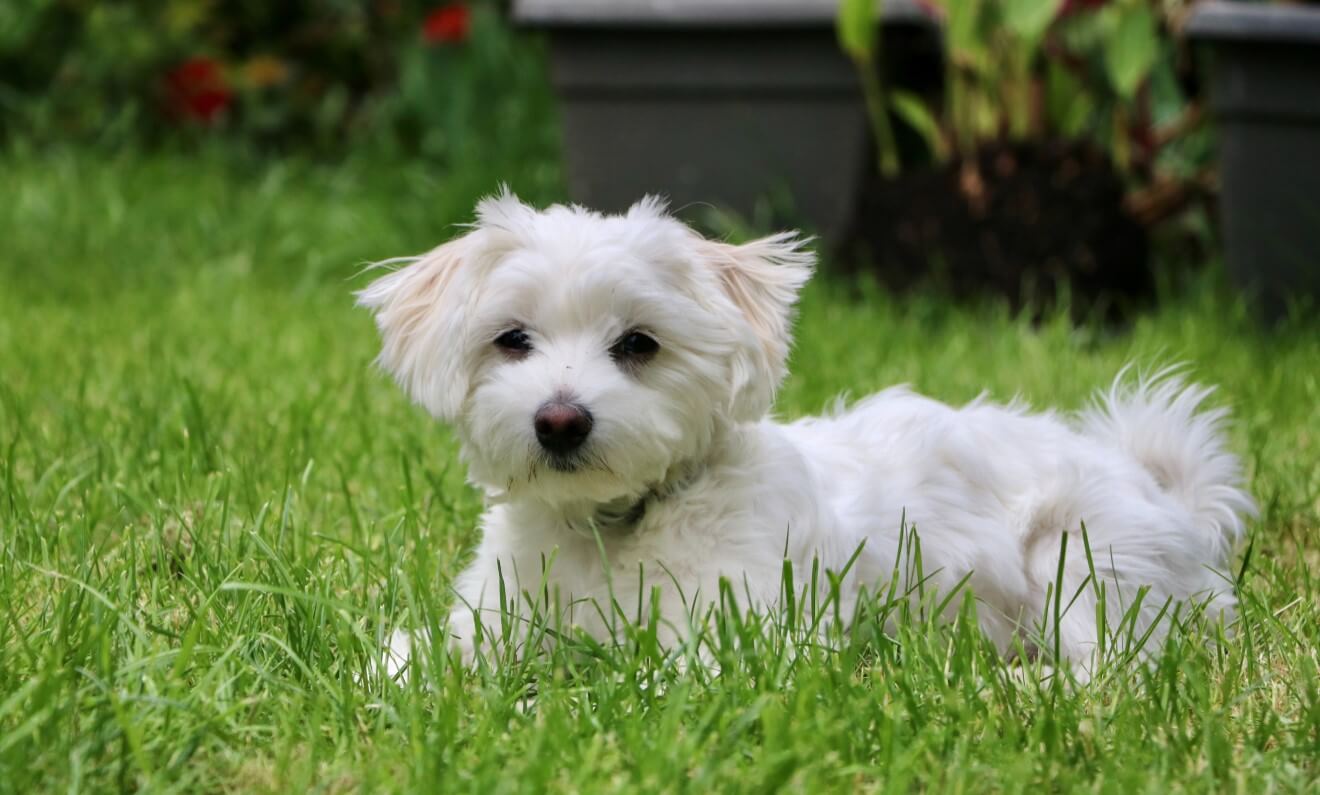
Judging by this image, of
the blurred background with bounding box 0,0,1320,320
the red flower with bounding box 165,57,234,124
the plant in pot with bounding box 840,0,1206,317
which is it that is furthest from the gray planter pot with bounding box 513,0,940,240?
the red flower with bounding box 165,57,234,124

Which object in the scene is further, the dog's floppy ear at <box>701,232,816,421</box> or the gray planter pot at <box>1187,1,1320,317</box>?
the gray planter pot at <box>1187,1,1320,317</box>

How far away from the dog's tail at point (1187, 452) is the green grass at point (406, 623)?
8cm

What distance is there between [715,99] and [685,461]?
3586 mm

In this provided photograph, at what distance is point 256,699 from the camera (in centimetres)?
226

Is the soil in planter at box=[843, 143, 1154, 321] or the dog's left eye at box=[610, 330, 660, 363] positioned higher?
the dog's left eye at box=[610, 330, 660, 363]

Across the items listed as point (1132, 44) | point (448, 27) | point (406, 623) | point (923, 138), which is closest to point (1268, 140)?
point (1132, 44)

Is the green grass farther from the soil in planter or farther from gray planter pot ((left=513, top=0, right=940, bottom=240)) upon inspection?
gray planter pot ((left=513, top=0, right=940, bottom=240))

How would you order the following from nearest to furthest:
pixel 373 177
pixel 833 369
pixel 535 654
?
1. pixel 535 654
2. pixel 833 369
3. pixel 373 177

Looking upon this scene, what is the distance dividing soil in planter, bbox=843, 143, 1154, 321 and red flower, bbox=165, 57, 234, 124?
13.7ft

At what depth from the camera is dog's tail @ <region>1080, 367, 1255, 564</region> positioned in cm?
319

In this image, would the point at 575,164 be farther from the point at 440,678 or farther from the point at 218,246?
the point at 440,678

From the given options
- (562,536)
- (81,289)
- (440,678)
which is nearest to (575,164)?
(81,289)

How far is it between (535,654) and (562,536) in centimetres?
35

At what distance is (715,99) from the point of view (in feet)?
20.1
